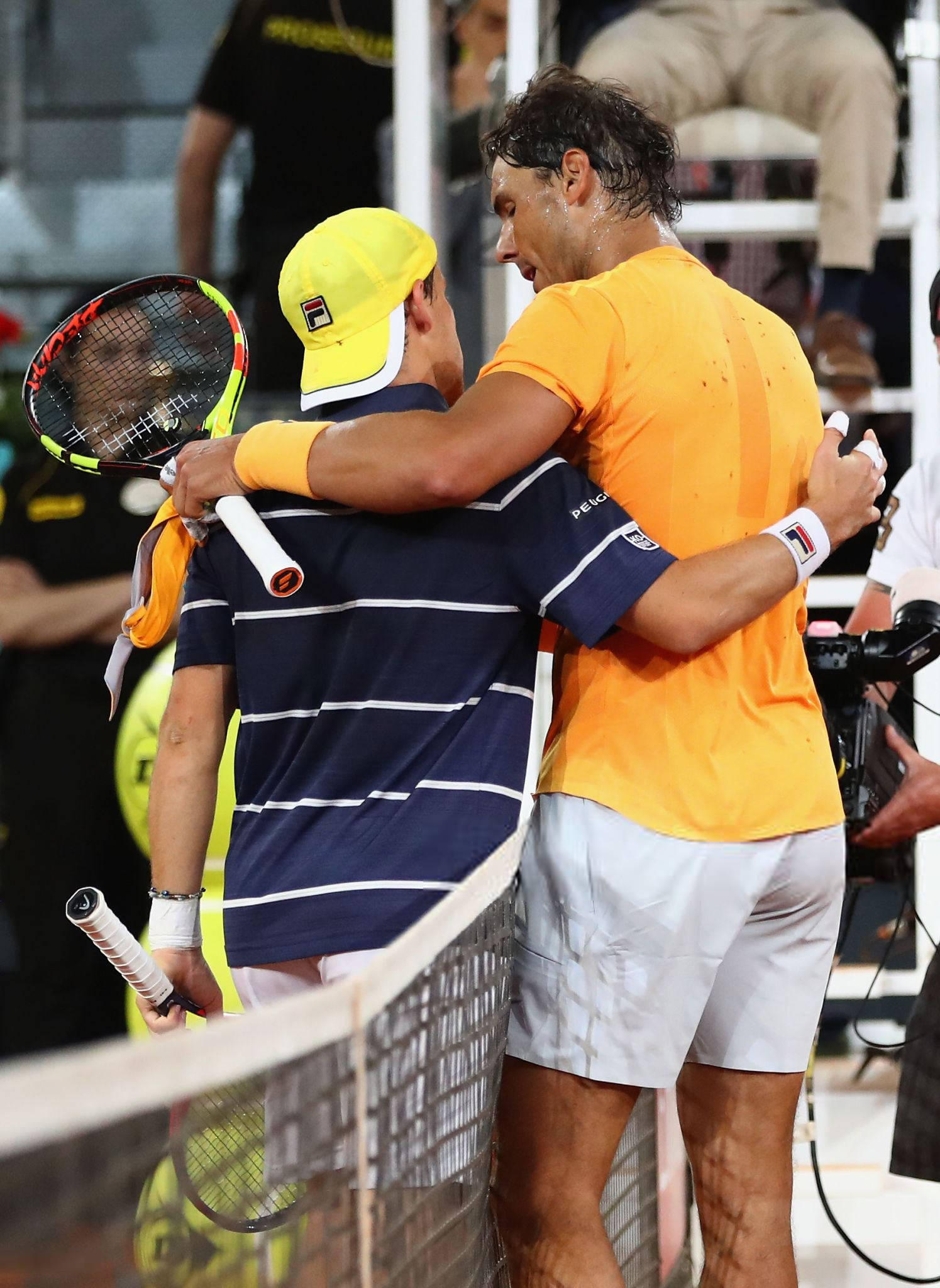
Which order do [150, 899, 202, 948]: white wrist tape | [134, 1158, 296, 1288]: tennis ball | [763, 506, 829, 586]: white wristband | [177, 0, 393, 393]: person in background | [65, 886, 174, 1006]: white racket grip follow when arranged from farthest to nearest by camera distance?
1. [177, 0, 393, 393]: person in background
2. [150, 899, 202, 948]: white wrist tape
3. [763, 506, 829, 586]: white wristband
4. [65, 886, 174, 1006]: white racket grip
5. [134, 1158, 296, 1288]: tennis ball

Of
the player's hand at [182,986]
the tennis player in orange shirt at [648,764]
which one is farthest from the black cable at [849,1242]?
the player's hand at [182,986]

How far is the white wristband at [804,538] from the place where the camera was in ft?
5.08

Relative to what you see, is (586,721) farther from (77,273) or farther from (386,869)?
(77,273)

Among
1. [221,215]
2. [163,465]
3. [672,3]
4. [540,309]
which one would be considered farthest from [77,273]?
[540,309]

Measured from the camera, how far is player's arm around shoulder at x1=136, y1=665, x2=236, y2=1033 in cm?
167

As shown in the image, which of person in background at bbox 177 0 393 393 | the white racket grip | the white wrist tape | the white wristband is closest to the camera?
the white racket grip

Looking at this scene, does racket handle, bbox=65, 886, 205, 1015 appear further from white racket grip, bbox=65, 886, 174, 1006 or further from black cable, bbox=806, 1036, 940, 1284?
black cable, bbox=806, 1036, 940, 1284

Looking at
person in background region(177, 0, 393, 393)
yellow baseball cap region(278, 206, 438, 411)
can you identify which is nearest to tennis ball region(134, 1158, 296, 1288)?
yellow baseball cap region(278, 206, 438, 411)

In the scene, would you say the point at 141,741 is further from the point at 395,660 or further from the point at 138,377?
the point at 395,660

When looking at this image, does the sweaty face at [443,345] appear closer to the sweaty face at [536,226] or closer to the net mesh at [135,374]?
the sweaty face at [536,226]

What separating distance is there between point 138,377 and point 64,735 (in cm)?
193

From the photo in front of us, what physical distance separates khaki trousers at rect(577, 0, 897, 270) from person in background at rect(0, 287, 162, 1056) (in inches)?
55.7

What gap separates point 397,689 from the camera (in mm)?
1522

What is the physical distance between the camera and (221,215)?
533cm
